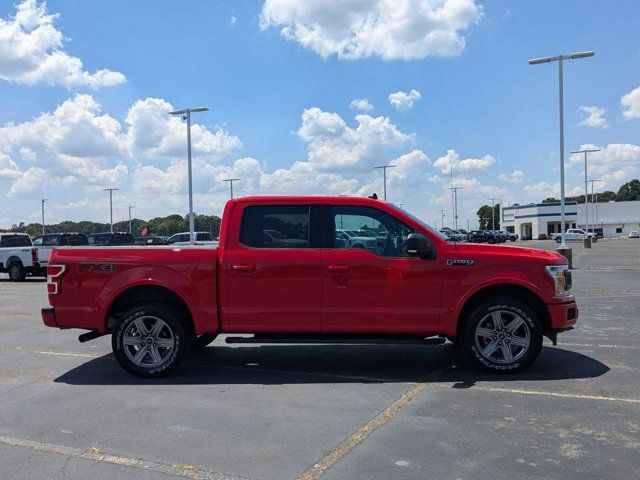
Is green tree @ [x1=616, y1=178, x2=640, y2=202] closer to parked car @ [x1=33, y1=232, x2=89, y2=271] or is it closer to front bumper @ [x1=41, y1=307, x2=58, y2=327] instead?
parked car @ [x1=33, y1=232, x2=89, y2=271]

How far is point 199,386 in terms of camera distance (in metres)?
6.20

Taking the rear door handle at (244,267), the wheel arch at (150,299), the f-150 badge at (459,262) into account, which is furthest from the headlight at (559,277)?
the wheel arch at (150,299)

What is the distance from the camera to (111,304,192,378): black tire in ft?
21.3

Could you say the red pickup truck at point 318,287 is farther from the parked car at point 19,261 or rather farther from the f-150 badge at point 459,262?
the parked car at point 19,261

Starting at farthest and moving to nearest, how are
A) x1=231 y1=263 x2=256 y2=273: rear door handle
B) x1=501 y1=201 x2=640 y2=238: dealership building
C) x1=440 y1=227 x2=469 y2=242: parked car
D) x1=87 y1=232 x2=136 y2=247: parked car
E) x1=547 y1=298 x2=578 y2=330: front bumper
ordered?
x1=501 y1=201 x2=640 y2=238: dealership building → x1=87 y1=232 x2=136 y2=247: parked car → x1=440 y1=227 x2=469 y2=242: parked car → x1=231 y1=263 x2=256 y2=273: rear door handle → x1=547 y1=298 x2=578 y2=330: front bumper

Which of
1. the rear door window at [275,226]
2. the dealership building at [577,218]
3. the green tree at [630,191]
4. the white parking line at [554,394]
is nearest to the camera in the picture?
the white parking line at [554,394]

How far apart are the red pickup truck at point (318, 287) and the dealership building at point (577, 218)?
100993 millimetres

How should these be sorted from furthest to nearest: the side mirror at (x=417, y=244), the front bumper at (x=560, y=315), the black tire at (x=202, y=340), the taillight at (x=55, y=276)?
the black tire at (x=202, y=340) → the taillight at (x=55, y=276) → the front bumper at (x=560, y=315) → the side mirror at (x=417, y=244)

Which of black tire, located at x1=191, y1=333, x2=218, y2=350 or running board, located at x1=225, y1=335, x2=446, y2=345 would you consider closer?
running board, located at x1=225, y1=335, x2=446, y2=345

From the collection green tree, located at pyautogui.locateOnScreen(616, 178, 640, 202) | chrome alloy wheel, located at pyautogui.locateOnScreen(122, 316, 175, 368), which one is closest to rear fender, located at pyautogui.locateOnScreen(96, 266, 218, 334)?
chrome alloy wheel, located at pyautogui.locateOnScreen(122, 316, 175, 368)

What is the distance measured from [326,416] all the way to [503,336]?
2.38 meters

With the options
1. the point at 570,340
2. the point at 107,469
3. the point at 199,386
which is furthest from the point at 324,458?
the point at 570,340

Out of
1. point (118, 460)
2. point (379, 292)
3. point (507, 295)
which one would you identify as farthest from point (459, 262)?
point (118, 460)

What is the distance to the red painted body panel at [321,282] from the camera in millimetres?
6285
